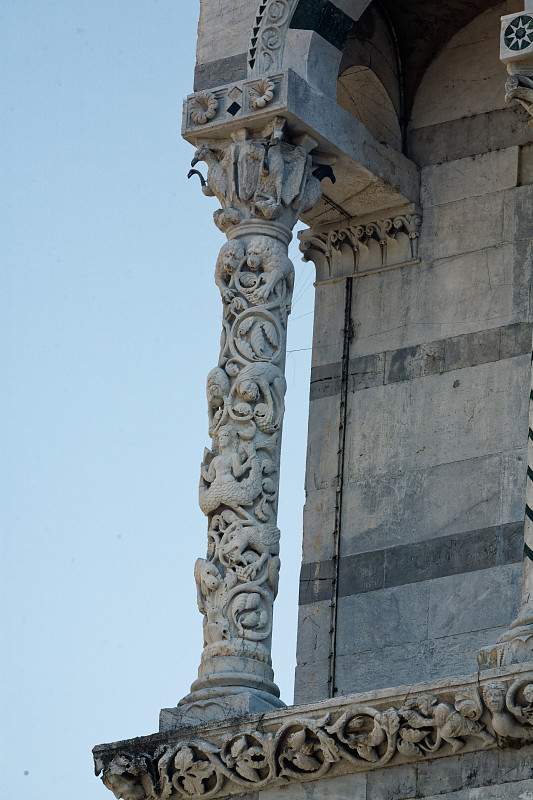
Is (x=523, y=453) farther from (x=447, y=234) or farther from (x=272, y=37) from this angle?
(x=272, y=37)

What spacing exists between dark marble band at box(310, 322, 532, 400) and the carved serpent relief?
3422 mm

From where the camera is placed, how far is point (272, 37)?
15133 mm

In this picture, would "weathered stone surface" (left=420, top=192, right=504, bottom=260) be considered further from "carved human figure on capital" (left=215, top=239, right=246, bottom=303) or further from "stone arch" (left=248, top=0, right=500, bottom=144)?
"carved human figure on capital" (left=215, top=239, right=246, bottom=303)

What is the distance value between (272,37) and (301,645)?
12.4 ft

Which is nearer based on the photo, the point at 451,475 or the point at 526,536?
the point at 526,536

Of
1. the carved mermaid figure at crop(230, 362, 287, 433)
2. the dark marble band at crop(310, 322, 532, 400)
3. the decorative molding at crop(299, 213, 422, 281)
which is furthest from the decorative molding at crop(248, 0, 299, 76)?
the dark marble band at crop(310, 322, 532, 400)

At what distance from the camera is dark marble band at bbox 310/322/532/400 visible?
1550 centimetres

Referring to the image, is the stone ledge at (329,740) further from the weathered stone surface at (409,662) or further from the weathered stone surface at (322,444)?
the weathered stone surface at (322,444)

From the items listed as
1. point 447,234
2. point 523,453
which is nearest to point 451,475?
point 523,453

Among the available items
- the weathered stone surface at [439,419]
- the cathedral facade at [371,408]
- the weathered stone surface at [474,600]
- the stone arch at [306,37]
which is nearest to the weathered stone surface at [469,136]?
the cathedral facade at [371,408]

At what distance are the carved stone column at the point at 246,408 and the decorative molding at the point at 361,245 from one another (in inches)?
54.9

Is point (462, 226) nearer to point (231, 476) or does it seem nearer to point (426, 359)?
point (426, 359)

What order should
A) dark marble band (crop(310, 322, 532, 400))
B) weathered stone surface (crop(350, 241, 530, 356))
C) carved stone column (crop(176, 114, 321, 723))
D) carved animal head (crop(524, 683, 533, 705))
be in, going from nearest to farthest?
1. carved animal head (crop(524, 683, 533, 705))
2. carved stone column (crop(176, 114, 321, 723))
3. dark marble band (crop(310, 322, 532, 400))
4. weathered stone surface (crop(350, 241, 530, 356))

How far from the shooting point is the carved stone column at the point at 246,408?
536 inches
